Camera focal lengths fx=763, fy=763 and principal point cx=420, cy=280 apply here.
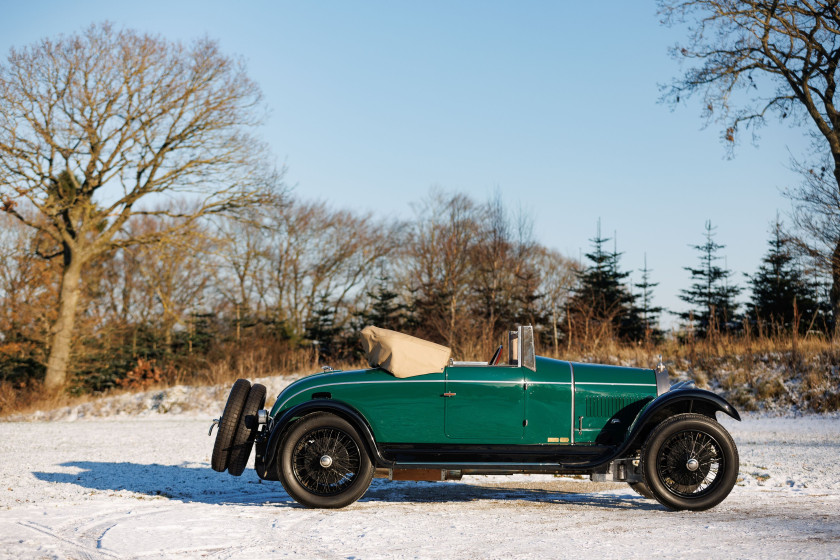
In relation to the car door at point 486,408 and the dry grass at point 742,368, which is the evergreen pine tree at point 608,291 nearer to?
the dry grass at point 742,368

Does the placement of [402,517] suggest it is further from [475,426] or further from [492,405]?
[492,405]

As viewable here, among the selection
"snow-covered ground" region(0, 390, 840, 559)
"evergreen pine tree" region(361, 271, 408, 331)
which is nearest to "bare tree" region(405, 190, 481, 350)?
"evergreen pine tree" region(361, 271, 408, 331)

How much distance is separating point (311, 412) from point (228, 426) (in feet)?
2.74

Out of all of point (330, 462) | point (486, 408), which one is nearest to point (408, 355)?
point (486, 408)

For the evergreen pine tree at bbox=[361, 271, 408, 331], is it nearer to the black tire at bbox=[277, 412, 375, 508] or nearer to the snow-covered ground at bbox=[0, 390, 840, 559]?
the snow-covered ground at bbox=[0, 390, 840, 559]

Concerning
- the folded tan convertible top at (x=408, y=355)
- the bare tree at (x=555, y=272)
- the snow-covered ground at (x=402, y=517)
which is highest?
the bare tree at (x=555, y=272)

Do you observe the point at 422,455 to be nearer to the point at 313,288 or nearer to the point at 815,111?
the point at 815,111

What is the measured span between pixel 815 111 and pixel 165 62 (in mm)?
21334

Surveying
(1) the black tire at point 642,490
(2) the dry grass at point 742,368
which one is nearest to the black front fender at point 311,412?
(1) the black tire at point 642,490

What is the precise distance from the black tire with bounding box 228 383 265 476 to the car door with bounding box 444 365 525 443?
180cm

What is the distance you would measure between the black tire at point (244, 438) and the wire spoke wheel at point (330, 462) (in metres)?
0.56

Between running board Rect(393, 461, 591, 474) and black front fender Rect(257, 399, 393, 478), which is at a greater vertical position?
black front fender Rect(257, 399, 393, 478)

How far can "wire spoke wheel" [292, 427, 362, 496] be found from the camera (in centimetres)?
670

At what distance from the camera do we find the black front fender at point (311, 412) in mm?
6645
